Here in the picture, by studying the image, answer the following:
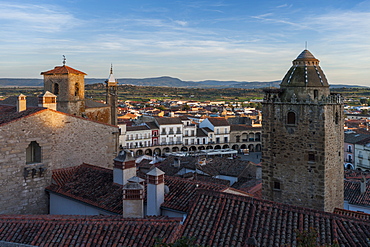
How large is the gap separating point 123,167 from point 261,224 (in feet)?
18.0

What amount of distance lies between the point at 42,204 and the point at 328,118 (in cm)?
1023

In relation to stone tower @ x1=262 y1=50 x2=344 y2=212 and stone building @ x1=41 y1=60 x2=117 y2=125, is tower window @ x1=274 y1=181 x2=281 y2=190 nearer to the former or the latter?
stone tower @ x1=262 y1=50 x2=344 y2=212

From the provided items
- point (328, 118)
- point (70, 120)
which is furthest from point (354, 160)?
point (70, 120)

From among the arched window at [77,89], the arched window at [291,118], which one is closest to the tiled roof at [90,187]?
the arched window at [291,118]

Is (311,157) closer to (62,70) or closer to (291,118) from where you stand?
(291,118)

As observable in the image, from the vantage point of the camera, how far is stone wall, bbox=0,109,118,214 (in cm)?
1259

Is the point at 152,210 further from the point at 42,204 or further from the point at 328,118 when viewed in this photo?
the point at 328,118

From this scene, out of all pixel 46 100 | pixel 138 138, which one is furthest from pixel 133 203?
pixel 138 138

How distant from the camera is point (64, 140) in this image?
47.8 feet

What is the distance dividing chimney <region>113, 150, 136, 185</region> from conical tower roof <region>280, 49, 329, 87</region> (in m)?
5.83

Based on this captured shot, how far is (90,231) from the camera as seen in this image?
8.37m

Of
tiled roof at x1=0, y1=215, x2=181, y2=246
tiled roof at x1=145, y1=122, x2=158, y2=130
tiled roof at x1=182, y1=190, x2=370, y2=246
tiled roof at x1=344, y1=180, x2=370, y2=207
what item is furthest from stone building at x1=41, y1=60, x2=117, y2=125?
tiled roof at x1=145, y1=122, x2=158, y2=130

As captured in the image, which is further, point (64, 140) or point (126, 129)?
point (126, 129)

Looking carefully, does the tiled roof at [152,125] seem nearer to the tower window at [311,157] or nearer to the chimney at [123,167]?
the chimney at [123,167]
